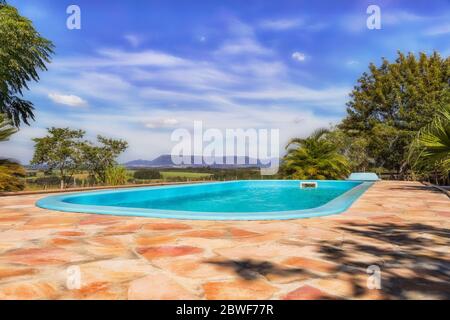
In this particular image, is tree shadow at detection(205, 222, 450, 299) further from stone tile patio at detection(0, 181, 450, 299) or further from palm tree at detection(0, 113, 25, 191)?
palm tree at detection(0, 113, 25, 191)

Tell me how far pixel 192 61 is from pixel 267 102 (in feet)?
18.1

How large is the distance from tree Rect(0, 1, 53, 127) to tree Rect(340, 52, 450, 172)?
18.5 m

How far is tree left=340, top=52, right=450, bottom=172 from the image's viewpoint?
760 inches

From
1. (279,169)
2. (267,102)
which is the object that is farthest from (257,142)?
(267,102)

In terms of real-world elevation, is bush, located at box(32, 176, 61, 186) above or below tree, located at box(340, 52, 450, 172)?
below

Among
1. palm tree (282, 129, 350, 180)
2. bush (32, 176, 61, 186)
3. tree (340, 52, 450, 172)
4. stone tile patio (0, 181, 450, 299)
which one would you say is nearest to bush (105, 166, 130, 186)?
bush (32, 176, 61, 186)

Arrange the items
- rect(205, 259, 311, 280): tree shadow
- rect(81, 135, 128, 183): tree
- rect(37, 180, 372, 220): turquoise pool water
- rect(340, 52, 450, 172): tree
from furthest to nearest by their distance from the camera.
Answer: rect(340, 52, 450, 172): tree, rect(81, 135, 128, 183): tree, rect(37, 180, 372, 220): turquoise pool water, rect(205, 259, 311, 280): tree shadow

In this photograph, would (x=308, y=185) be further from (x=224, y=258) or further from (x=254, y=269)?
(x=254, y=269)

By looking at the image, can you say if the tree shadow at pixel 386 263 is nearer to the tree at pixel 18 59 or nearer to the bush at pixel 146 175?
the tree at pixel 18 59

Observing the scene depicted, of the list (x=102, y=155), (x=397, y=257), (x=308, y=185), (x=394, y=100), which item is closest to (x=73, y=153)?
(x=102, y=155)

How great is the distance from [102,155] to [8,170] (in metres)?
6.80
